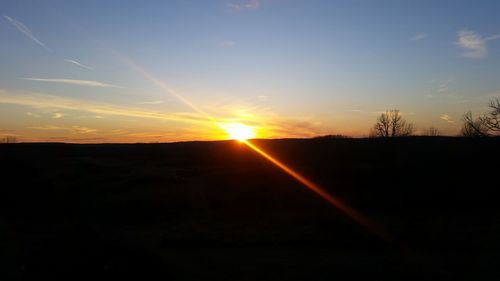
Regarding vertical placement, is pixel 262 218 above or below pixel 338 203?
below

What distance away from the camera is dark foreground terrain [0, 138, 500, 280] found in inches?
520

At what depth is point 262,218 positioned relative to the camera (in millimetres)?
22266

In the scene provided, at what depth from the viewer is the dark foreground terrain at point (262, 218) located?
1320 cm

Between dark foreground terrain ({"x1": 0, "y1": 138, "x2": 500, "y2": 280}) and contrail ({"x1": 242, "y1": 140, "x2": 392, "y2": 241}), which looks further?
contrail ({"x1": 242, "y1": 140, "x2": 392, "y2": 241})

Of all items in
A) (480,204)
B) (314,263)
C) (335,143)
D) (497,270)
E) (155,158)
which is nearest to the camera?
(497,270)

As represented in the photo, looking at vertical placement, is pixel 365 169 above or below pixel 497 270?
above

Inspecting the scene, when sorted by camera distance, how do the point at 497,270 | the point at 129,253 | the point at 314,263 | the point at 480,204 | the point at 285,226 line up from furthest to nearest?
1. the point at 480,204
2. the point at 285,226
3. the point at 314,263
4. the point at 497,270
5. the point at 129,253

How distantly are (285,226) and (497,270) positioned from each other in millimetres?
8603

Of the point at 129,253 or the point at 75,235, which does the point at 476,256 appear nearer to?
Result: the point at 129,253

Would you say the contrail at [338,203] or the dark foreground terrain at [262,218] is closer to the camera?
the dark foreground terrain at [262,218]

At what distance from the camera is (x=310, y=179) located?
103ft

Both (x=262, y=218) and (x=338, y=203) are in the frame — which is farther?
A: (x=338, y=203)

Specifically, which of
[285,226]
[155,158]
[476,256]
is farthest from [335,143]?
[476,256]

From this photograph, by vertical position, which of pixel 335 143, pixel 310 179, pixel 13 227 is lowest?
pixel 13 227
